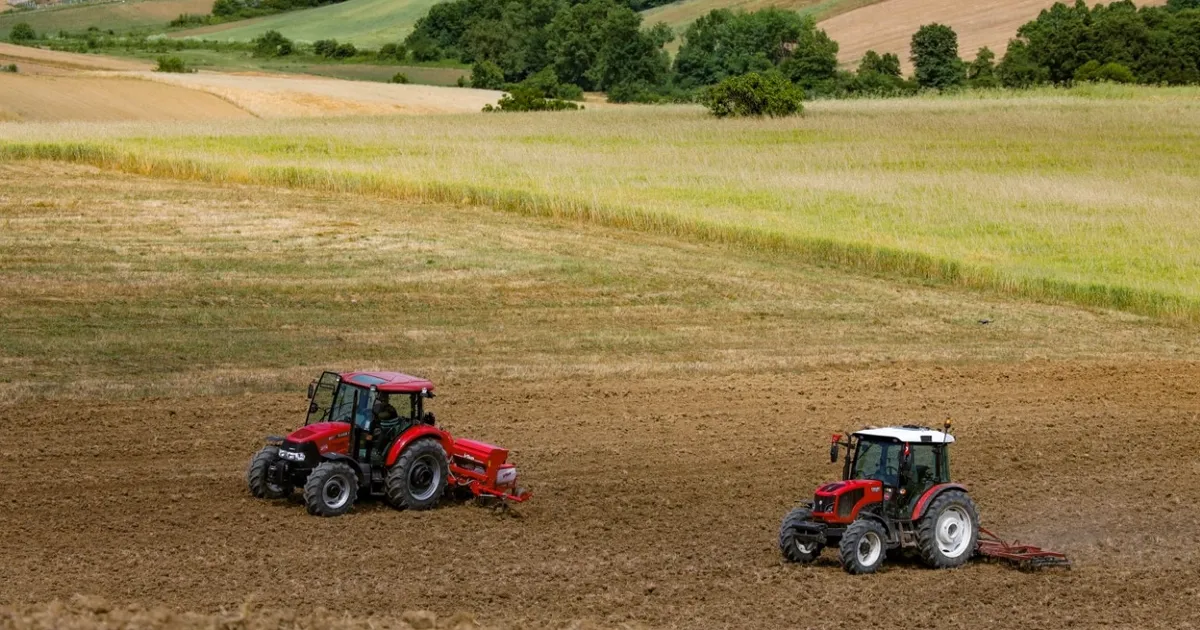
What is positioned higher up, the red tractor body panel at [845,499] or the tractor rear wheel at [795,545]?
the red tractor body panel at [845,499]

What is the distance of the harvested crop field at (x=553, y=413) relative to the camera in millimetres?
12945

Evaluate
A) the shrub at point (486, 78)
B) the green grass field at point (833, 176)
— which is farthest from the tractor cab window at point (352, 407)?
the shrub at point (486, 78)

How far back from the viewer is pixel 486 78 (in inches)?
4200

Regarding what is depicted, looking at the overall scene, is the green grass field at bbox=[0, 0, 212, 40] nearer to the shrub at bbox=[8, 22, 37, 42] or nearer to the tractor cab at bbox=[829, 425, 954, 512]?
the shrub at bbox=[8, 22, 37, 42]

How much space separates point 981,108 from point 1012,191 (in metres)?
24.3

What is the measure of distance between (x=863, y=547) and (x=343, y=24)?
140m

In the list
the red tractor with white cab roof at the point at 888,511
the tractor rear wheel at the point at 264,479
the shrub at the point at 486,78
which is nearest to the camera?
the red tractor with white cab roof at the point at 888,511

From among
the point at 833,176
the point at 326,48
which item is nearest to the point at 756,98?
the point at 833,176

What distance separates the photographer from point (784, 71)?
98.0 meters

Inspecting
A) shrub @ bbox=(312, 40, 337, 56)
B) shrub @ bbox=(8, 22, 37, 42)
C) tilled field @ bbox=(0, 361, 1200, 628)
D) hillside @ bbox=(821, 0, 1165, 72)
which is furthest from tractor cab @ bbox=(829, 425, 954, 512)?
shrub @ bbox=(8, 22, 37, 42)

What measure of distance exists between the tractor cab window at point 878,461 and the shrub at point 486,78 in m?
93.0

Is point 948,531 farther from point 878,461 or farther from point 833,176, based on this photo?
point 833,176

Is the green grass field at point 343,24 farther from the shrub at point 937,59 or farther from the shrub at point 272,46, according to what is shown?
the shrub at point 937,59

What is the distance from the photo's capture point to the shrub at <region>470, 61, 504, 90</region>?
106m
